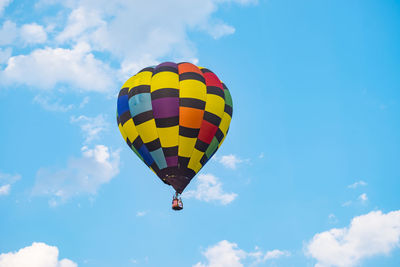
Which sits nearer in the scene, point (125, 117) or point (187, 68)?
point (125, 117)

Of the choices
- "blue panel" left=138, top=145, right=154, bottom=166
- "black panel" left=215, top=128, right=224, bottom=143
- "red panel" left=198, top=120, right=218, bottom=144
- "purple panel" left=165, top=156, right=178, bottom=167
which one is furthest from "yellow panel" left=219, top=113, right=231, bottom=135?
"blue panel" left=138, top=145, right=154, bottom=166

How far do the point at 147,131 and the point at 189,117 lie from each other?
1988mm

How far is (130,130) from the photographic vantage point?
24734 millimetres

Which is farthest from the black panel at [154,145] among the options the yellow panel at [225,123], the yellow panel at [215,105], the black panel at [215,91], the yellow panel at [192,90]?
the black panel at [215,91]

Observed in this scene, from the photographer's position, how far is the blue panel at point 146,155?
79.7ft

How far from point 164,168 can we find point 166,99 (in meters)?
3.08

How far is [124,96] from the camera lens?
83.2 ft

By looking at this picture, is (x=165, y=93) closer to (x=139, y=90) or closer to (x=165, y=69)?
(x=139, y=90)

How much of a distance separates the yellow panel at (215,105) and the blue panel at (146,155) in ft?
11.0

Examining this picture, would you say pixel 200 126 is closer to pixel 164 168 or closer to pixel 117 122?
pixel 164 168

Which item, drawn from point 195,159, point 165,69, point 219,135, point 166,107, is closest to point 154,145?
point 166,107

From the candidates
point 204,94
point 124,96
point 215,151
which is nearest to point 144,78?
point 124,96

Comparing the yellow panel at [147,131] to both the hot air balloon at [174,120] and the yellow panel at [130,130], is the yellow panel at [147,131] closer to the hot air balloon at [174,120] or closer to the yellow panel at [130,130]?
the hot air balloon at [174,120]

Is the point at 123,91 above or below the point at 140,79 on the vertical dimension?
below
